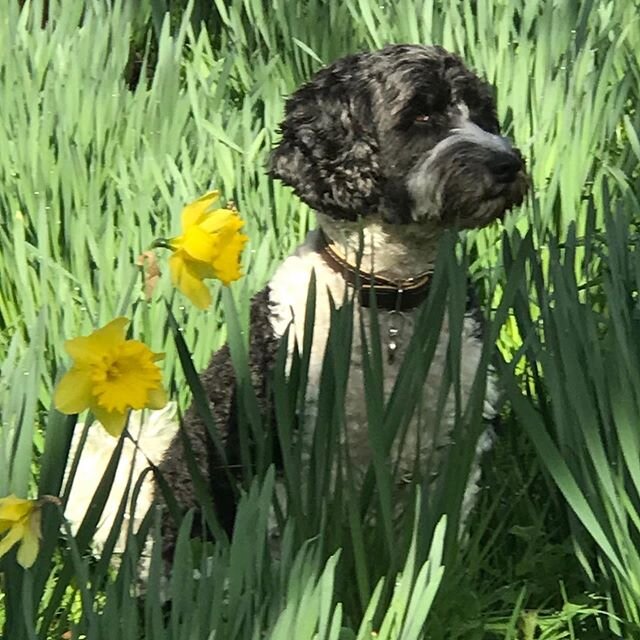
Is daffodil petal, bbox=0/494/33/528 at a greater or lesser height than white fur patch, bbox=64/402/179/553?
greater

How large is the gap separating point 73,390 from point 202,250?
0.17m

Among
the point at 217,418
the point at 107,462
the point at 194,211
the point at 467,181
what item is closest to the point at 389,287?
the point at 467,181

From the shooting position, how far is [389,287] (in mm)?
1958

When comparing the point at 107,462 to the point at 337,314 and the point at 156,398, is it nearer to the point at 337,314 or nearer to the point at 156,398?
the point at 337,314

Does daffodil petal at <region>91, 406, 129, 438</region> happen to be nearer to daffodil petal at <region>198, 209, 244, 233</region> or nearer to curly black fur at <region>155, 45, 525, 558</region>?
daffodil petal at <region>198, 209, 244, 233</region>

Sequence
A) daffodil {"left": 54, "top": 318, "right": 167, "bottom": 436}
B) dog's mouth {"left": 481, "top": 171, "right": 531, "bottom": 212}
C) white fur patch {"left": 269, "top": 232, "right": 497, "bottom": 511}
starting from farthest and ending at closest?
1. dog's mouth {"left": 481, "top": 171, "right": 531, "bottom": 212}
2. white fur patch {"left": 269, "top": 232, "right": 497, "bottom": 511}
3. daffodil {"left": 54, "top": 318, "right": 167, "bottom": 436}

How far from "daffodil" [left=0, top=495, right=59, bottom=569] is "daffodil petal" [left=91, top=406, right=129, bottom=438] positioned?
0.25ft

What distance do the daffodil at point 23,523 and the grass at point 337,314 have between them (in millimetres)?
64

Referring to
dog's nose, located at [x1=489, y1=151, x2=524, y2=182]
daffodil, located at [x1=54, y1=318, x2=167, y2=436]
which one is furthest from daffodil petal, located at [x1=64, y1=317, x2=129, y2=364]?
dog's nose, located at [x1=489, y1=151, x2=524, y2=182]

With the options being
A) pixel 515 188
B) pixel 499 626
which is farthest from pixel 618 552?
pixel 515 188

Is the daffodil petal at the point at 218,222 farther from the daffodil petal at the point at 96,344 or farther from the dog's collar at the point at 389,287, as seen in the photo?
the dog's collar at the point at 389,287

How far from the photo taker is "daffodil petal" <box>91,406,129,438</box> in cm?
105

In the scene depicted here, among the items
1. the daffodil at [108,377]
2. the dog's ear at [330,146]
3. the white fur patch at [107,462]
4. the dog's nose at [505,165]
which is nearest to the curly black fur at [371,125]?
the dog's ear at [330,146]

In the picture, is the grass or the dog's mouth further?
the dog's mouth
